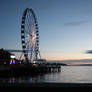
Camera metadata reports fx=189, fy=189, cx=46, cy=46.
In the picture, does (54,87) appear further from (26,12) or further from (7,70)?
(26,12)

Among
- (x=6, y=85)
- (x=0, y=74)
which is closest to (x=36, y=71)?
(x=0, y=74)

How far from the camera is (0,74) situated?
37.7 metres

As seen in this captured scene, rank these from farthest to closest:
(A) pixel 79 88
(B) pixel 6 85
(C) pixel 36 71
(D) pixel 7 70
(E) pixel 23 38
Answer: (C) pixel 36 71, (E) pixel 23 38, (D) pixel 7 70, (B) pixel 6 85, (A) pixel 79 88

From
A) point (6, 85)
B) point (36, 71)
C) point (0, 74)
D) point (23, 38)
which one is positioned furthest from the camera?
point (36, 71)

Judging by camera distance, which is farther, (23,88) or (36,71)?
(36,71)

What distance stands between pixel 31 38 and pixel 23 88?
38669 millimetres

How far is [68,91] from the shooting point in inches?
303

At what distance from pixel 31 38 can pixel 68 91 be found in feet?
128

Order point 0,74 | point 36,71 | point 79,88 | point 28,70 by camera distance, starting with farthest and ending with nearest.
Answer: point 36,71
point 28,70
point 0,74
point 79,88

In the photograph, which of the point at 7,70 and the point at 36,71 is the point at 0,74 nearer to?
the point at 7,70

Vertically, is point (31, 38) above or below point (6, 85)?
above

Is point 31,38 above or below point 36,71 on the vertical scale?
above

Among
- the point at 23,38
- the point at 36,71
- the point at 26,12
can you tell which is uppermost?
the point at 26,12

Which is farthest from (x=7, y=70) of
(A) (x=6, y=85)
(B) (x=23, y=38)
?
(A) (x=6, y=85)
